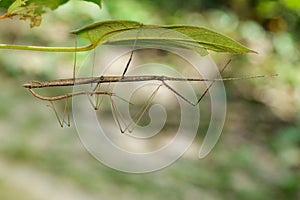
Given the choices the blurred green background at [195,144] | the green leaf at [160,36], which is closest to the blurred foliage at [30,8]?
the green leaf at [160,36]

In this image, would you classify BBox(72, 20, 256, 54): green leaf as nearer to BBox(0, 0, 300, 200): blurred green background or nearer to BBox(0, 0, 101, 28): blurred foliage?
BBox(0, 0, 101, 28): blurred foliage

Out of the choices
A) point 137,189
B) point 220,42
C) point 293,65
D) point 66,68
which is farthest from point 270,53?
point 220,42

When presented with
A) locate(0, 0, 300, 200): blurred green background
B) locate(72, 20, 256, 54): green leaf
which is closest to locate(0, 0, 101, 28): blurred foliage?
locate(72, 20, 256, 54): green leaf

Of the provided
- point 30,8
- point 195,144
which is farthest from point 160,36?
point 195,144

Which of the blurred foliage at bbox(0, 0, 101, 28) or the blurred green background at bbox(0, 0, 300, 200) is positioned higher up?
the blurred green background at bbox(0, 0, 300, 200)

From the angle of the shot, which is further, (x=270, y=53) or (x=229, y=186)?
(x=270, y=53)

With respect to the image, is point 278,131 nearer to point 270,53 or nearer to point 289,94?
point 289,94

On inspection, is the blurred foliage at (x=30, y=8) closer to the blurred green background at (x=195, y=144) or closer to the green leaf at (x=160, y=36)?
the green leaf at (x=160, y=36)
